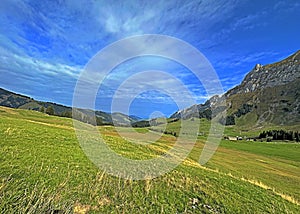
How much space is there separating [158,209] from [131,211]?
1.64m

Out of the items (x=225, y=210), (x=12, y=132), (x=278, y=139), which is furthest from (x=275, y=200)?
(x=278, y=139)

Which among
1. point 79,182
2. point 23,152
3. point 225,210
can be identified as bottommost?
point 225,210

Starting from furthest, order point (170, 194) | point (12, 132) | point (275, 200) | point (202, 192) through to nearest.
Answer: point (12, 132) < point (275, 200) < point (202, 192) < point (170, 194)

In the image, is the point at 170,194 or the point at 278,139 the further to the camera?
the point at 278,139

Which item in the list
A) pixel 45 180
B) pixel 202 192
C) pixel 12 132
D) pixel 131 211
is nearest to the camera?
pixel 131 211

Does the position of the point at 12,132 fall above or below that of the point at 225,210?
above

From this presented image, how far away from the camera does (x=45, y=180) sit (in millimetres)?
14234

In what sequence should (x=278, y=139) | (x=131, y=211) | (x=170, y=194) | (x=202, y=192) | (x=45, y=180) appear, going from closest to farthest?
(x=131, y=211), (x=45, y=180), (x=170, y=194), (x=202, y=192), (x=278, y=139)

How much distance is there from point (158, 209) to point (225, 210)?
14.4 feet

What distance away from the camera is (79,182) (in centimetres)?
1509

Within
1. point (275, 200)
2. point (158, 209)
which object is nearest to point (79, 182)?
point (158, 209)

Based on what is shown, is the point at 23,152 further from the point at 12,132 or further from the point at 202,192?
the point at 202,192

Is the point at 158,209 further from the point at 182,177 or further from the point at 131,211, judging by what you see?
the point at 182,177

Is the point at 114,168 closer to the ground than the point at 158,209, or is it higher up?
higher up
